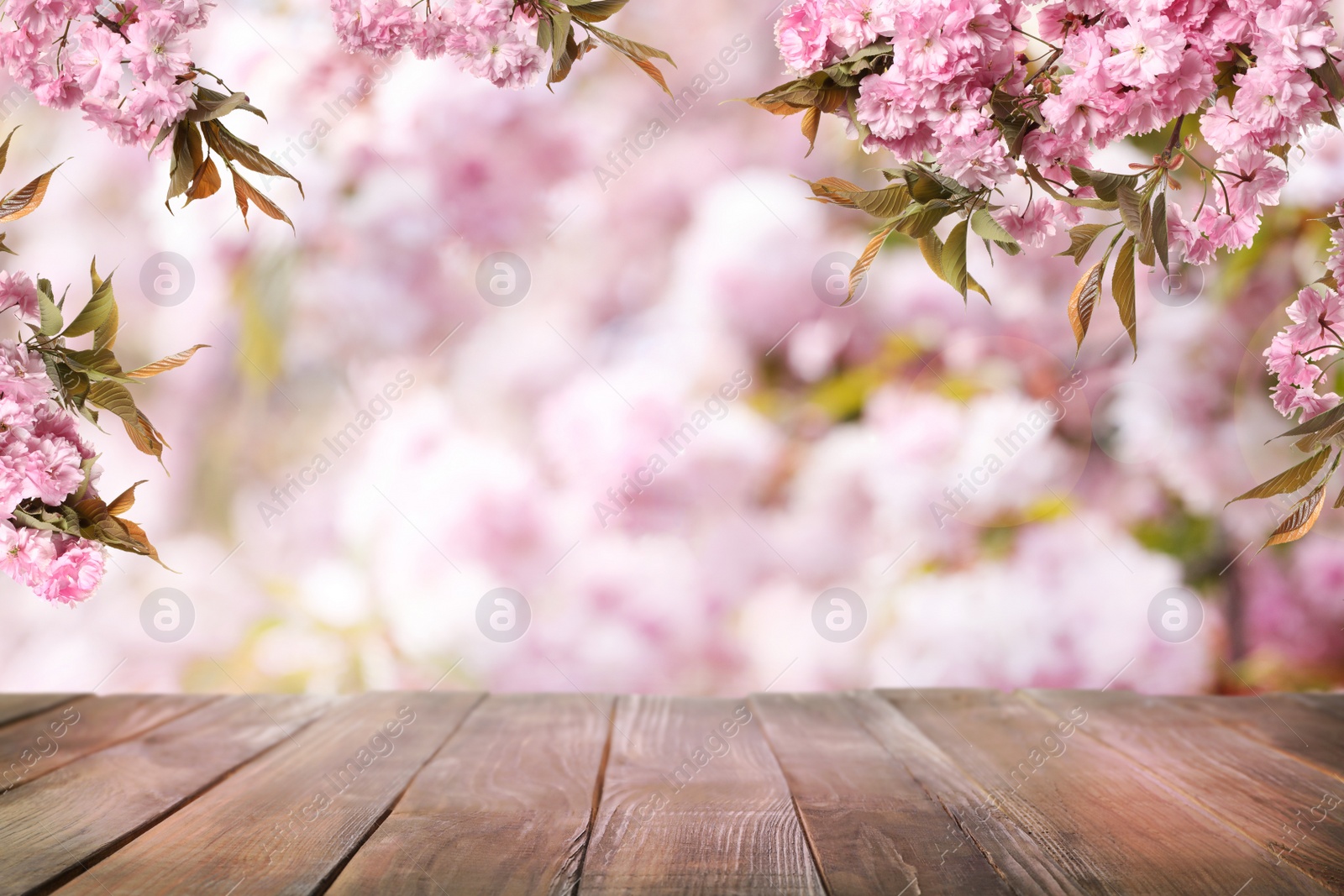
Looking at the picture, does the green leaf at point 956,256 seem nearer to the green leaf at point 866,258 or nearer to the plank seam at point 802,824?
the green leaf at point 866,258

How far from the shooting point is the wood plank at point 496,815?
2.58ft

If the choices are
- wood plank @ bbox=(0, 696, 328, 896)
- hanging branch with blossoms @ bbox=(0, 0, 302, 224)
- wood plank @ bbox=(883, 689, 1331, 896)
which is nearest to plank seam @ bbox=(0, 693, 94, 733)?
wood plank @ bbox=(0, 696, 328, 896)

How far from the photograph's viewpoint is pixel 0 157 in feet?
2.49

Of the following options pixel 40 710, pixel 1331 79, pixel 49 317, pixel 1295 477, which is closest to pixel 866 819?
pixel 1295 477

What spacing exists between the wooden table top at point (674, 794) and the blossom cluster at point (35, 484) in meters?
0.22

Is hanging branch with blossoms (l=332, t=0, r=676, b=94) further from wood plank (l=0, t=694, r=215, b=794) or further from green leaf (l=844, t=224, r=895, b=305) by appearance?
wood plank (l=0, t=694, r=215, b=794)

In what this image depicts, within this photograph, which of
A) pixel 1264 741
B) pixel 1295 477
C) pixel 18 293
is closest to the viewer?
pixel 1295 477

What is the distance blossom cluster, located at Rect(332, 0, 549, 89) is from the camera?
73 cm

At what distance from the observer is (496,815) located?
0.93 meters

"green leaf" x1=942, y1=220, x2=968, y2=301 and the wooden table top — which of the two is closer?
"green leaf" x1=942, y1=220, x2=968, y2=301

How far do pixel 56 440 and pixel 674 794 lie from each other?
1.95ft

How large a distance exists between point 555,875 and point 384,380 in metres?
1.22

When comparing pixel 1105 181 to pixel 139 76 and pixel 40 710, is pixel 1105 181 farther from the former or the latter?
pixel 40 710

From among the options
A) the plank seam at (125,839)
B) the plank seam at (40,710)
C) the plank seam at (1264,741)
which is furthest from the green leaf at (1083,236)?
the plank seam at (40,710)
